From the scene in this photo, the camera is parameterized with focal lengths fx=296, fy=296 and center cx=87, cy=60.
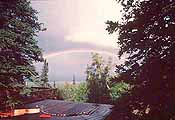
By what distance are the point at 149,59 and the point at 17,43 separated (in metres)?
9.27

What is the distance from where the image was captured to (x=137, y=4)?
30.8 ft

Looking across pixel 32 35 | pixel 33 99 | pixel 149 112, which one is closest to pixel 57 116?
pixel 32 35

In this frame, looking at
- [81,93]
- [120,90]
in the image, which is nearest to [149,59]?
[120,90]

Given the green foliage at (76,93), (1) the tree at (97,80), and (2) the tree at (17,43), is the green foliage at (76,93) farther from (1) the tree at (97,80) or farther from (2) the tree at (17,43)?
(2) the tree at (17,43)

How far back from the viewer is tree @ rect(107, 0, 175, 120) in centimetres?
→ 810

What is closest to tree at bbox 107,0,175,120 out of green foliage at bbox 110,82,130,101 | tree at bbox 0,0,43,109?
green foliage at bbox 110,82,130,101

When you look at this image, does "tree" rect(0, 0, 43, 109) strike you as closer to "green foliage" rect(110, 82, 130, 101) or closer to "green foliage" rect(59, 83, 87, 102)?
"green foliage" rect(110, 82, 130, 101)

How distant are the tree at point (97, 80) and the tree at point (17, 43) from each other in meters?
29.6

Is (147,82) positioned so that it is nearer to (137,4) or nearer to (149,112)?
(149,112)

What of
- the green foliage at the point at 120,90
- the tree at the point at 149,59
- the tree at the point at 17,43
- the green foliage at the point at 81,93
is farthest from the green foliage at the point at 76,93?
the tree at the point at 149,59

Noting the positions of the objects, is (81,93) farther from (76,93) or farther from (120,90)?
(120,90)

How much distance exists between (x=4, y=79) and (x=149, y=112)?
9.08 meters

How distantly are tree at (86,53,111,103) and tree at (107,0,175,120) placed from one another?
120 ft

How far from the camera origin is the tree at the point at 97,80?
Result: 48.5m
